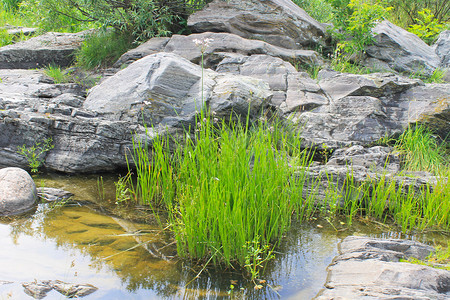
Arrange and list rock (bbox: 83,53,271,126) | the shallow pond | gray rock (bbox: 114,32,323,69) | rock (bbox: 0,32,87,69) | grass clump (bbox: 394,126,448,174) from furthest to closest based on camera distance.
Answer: rock (bbox: 0,32,87,69), gray rock (bbox: 114,32,323,69), grass clump (bbox: 394,126,448,174), rock (bbox: 83,53,271,126), the shallow pond

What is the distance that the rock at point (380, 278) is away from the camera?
258 cm

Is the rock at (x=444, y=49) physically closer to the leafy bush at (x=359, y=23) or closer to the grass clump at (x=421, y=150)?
the leafy bush at (x=359, y=23)

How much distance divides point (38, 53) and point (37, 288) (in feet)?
28.7

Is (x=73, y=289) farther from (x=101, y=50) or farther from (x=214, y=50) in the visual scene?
(x=101, y=50)

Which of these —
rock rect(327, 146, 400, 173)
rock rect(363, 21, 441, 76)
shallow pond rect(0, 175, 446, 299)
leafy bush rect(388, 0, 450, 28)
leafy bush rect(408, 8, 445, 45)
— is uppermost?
leafy bush rect(388, 0, 450, 28)

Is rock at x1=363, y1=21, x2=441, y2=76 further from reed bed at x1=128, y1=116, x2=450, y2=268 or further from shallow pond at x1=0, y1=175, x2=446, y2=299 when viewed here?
shallow pond at x1=0, y1=175, x2=446, y2=299

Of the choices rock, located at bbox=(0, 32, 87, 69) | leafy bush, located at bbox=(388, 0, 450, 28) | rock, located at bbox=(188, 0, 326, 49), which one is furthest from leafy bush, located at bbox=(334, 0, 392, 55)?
rock, located at bbox=(0, 32, 87, 69)

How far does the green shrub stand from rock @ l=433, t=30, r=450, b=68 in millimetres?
8716

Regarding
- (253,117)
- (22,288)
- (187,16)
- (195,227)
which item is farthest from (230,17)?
(22,288)

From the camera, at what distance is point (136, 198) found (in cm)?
454

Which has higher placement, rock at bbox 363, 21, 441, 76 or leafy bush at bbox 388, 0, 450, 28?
leafy bush at bbox 388, 0, 450, 28

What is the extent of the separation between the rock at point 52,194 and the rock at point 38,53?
6.16 meters

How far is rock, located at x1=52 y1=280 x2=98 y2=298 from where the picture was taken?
2.74 m

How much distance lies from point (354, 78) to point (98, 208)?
17.2ft
